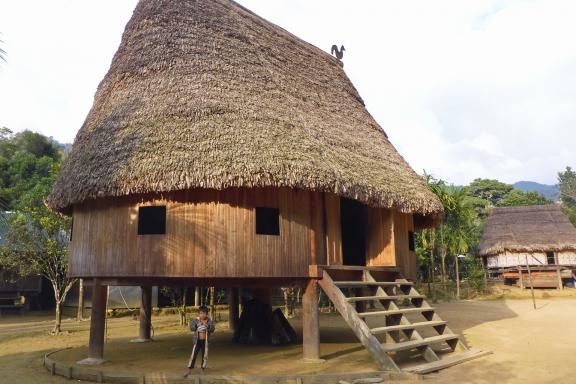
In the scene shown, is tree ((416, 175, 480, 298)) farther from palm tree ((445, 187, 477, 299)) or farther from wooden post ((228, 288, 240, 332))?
wooden post ((228, 288, 240, 332))

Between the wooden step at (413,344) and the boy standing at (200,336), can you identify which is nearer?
the wooden step at (413,344)

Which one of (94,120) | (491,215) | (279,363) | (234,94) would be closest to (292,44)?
(234,94)

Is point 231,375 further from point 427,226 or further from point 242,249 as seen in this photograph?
point 427,226

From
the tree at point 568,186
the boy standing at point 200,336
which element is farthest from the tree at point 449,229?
the tree at point 568,186

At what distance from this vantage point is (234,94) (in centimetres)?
1063

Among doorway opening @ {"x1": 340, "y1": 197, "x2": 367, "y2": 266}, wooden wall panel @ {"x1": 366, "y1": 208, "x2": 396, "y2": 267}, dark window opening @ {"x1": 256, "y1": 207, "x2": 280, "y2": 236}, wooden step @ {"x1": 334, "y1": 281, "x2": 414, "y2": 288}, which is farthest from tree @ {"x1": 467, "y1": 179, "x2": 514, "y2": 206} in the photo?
dark window opening @ {"x1": 256, "y1": 207, "x2": 280, "y2": 236}

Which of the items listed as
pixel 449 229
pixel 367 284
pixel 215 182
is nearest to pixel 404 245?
pixel 367 284

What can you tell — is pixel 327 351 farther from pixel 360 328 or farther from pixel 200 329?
pixel 200 329

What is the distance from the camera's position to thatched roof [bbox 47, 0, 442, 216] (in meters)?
9.17

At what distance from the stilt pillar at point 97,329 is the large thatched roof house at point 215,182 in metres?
0.03

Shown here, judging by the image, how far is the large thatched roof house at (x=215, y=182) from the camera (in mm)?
9273

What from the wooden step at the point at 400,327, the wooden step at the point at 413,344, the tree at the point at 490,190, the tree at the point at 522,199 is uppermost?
the tree at the point at 490,190

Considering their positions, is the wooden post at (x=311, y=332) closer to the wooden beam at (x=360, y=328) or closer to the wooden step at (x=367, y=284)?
the wooden beam at (x=360, y=328)

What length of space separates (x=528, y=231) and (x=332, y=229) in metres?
28.5
